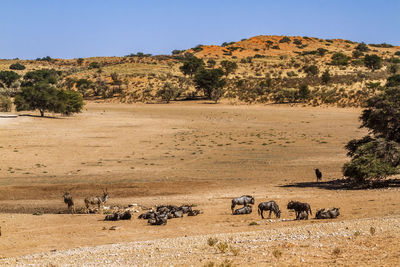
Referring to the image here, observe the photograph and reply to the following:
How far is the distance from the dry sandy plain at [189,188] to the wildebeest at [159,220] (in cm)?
31

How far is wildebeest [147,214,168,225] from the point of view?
20781 millimetres

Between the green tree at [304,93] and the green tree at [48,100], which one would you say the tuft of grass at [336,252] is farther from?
the green tree at [304,93]

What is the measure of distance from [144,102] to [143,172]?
5901 centimetres

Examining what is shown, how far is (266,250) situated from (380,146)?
15.7 meters

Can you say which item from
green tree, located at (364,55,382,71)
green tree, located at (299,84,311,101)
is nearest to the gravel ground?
green tree, located at (299,84,311,101)

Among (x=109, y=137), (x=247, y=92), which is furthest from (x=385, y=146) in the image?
(x=247, y=92)

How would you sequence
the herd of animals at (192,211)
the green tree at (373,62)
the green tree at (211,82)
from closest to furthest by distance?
the herd of animals at (192,211) → the green tree at (211,82) → the green tree at (373,62)

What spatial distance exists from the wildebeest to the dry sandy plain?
31 centimetres

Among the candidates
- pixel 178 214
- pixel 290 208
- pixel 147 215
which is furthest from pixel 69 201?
pixel 290 208

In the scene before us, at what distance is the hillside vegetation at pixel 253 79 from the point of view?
3428 inches

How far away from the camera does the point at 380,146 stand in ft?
89.9

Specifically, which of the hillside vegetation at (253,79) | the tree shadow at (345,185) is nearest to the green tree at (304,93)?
the hillside vegetation at (253,79)

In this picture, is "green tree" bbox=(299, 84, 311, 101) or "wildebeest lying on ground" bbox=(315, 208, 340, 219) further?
"green tree" bbox=(299, 84, 311, 101)

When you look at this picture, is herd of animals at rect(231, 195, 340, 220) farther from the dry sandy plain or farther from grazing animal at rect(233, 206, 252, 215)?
the dry sandy plain
